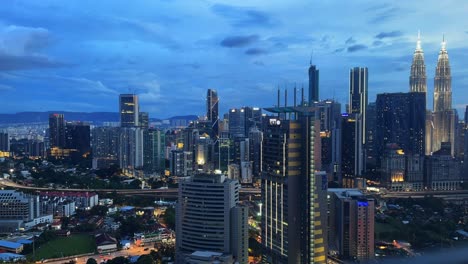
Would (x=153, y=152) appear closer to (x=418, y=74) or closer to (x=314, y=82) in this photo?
(x=314, y=82)

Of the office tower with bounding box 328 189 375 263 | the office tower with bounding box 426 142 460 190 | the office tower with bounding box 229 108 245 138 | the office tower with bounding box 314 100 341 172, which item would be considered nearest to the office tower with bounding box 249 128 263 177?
the office tower with bounding box 314 100 341 172

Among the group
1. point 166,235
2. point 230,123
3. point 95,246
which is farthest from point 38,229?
point 230,123

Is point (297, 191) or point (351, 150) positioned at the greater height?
point (351, 150)

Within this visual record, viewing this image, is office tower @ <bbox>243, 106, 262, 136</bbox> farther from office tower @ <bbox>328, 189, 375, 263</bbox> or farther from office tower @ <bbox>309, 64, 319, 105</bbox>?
office tower @ <bbox>328, 189, 375, 263</bbox>

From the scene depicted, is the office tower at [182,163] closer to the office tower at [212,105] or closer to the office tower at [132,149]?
the office tower at [132,149]

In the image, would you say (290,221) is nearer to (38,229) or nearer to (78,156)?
(38,229)

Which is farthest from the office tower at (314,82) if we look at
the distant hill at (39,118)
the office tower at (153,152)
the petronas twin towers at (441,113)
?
the distant hill at (39,118)

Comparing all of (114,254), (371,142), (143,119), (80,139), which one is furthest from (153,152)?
(114,254)
